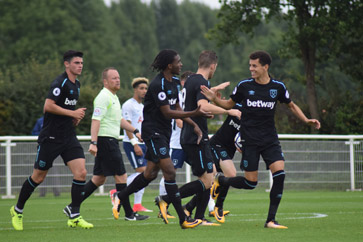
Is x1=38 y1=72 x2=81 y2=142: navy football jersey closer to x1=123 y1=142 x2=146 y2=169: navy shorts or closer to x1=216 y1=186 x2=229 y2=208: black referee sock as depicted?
x1=216 y1=186 x2=229 y2=208: black referee sock

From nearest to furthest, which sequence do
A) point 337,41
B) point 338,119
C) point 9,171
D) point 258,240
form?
point 258,240
point 9,171
point 338,119
point 337,41

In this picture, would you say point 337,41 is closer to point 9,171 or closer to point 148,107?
point 9,171

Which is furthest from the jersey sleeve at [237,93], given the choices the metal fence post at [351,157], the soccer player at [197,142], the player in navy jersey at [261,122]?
the metal fence post at [351,157]

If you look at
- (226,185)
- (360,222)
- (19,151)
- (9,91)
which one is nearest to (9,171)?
(19,151)

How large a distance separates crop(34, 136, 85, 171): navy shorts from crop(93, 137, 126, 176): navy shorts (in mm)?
1400

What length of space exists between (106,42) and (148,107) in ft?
186

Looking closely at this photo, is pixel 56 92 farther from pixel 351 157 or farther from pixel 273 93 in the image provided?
pixel 351 157

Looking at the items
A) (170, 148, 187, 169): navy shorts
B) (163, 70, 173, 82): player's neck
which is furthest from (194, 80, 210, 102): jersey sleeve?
(170, 148, 187, 169): navy shorts

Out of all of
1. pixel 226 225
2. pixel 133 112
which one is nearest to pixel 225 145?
pixel 226 225

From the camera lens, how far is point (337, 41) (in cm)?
2380

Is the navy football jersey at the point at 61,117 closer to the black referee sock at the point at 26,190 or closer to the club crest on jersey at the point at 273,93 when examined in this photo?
the black referee sock at the point at 26,190

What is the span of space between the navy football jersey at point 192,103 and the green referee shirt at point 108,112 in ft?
6.26

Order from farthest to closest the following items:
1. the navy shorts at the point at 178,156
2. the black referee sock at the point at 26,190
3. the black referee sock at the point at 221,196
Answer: the navy shorts at the point at 178,156 → the black referee sock at the point at 221,196 → the black referee sock at the point at 26,190

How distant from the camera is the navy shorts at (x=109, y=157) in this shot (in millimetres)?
11016
